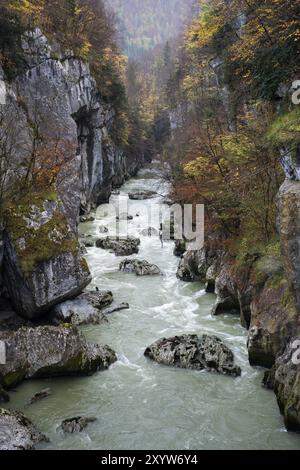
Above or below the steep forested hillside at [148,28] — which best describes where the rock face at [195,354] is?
below

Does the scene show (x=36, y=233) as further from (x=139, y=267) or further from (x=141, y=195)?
(x=141, y=195)

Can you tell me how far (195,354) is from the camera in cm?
1244

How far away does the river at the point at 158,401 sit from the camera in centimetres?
909

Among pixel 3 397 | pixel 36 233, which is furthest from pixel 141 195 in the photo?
pixel 3 397

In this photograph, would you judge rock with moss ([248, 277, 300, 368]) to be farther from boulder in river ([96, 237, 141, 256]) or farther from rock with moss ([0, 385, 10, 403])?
boulder in river ([96, 237, 141, 256])

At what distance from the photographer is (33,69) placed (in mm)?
24766

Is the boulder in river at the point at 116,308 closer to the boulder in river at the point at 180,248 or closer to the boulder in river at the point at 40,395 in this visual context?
A: the boulder in river at the point at 40,395

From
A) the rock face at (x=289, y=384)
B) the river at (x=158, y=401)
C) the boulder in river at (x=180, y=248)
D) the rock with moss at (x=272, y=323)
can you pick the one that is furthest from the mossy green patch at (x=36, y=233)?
the boulder in river at (x=180, y=248)

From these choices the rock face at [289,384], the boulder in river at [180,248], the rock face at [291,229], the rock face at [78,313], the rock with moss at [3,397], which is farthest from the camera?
the boulder in river at [180,248]

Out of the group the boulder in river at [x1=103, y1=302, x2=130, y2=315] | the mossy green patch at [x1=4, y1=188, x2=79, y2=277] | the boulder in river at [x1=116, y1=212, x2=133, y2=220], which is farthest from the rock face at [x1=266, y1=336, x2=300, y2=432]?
the boulder in river at [x1=116, y1=212, x2=133, y2=220]

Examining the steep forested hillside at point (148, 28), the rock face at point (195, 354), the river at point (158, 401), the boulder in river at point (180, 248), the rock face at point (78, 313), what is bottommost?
the river at point (158, 401)

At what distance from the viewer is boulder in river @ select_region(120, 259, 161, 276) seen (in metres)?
21.6

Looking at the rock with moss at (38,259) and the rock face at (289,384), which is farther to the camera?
the rock with moss at (38,259)

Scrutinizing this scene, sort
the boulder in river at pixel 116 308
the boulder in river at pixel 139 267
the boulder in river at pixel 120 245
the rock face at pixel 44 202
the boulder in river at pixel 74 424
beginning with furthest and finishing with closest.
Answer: the boulder in river at pixel 120 245 → the boulder in river at pixel 139 267 → the boulder in river at pixel 116 308 → the rock face at pixel 44 202 → the boulder in river at pixel 74 424
